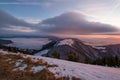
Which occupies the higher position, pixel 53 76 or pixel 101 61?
pixel 53 76

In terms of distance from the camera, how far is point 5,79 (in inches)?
576

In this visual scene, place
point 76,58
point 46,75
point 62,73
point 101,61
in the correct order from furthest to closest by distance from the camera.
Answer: point 101,61 < point 76,58 < point 62,73 < point 46,75

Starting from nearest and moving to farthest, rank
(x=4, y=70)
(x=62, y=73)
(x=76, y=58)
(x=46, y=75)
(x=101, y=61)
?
(x=46, y=75) < (x=62, y=73) < (x=4, y=70) < (x=76, y=58) < (x=101, y=61)

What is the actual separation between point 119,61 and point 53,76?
65.4 meters

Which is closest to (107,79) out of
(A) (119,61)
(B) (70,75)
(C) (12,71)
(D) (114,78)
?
(D) (114,78)

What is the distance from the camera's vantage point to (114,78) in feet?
50.9

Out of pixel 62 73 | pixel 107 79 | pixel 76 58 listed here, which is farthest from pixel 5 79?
pixel 76 58

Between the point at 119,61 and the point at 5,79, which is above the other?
the point at 5,79

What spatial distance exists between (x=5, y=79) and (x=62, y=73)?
4622mm

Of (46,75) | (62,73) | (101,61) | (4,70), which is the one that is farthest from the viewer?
(101,61)

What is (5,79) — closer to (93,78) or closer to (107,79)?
(93,78)

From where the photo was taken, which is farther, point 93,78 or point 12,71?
point 12,71

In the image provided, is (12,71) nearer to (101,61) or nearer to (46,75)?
(46,75)

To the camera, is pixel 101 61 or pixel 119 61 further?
pixel 101 61
